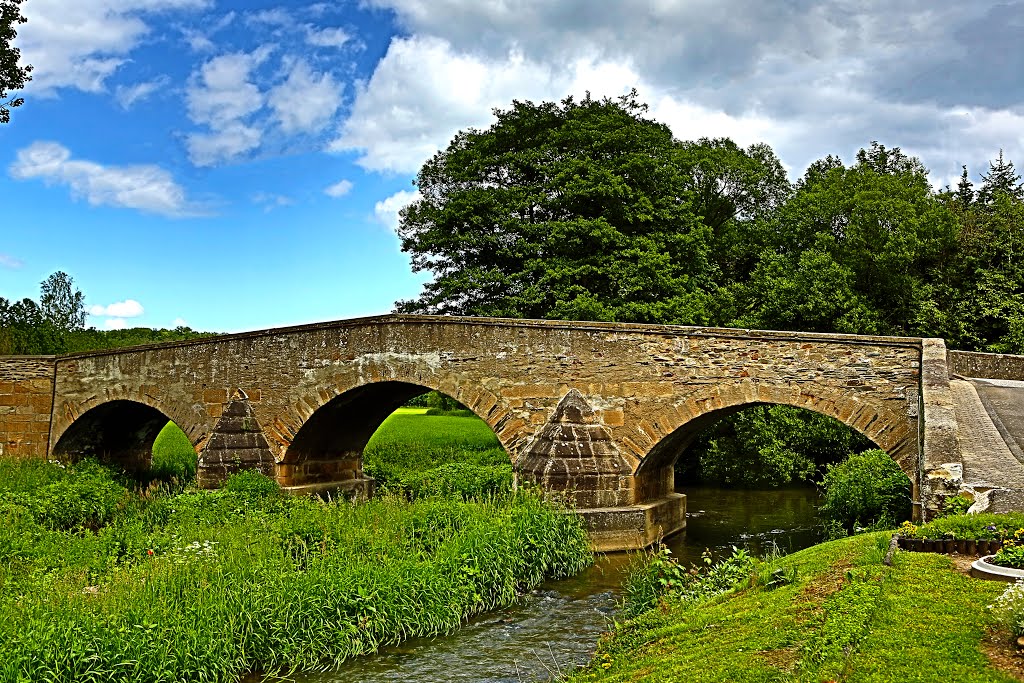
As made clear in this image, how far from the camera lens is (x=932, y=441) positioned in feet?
27.4

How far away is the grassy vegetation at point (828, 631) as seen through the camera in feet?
13.8

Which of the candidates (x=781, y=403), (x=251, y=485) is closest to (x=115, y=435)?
(x=251, y=485)

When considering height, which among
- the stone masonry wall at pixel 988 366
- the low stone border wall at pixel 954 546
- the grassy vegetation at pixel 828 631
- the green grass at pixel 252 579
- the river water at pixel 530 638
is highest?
the stone masonry wall at pixel 988 366

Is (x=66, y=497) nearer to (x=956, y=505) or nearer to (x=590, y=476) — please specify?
(x=590, y=476)

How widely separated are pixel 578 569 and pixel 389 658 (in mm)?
4465

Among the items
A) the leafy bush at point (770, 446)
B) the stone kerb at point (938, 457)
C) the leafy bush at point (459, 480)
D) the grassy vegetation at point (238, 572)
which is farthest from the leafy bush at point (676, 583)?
the leafy bush at point (770, 446)

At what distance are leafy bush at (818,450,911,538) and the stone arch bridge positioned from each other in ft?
5.39

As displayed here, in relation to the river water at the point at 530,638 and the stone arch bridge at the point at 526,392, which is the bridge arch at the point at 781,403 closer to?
the stone arch bridge at the point at 526,392

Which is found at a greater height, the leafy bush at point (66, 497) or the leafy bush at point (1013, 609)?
the leafy bush at point (1013, 609)

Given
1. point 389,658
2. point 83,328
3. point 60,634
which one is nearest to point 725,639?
point 389,658

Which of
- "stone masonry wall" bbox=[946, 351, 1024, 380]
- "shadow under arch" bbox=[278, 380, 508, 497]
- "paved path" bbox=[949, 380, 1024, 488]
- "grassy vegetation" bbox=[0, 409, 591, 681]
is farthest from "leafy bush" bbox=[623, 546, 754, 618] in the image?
"stone masonry wall" bbox=[946, 351, 1024, 380]

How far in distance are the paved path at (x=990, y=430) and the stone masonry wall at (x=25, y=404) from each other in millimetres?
18988

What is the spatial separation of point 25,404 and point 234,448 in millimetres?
7227

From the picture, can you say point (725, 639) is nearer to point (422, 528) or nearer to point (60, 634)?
point (60, 634)
